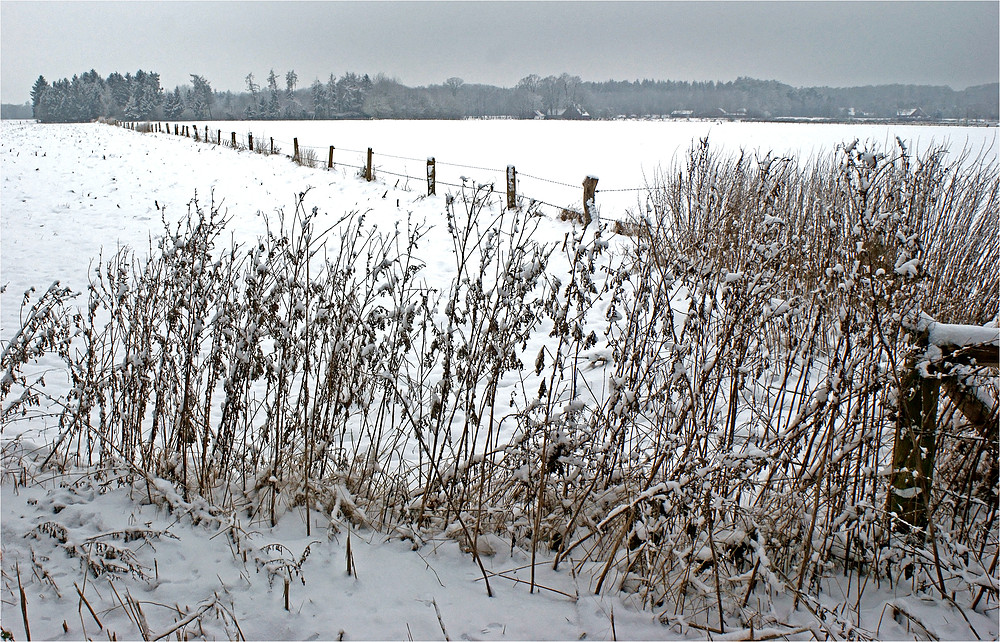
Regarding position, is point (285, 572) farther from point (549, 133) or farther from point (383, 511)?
point (549, 133)

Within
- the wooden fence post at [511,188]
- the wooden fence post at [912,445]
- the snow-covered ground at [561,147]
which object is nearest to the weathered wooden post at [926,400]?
the wooden fence post at [912,445]

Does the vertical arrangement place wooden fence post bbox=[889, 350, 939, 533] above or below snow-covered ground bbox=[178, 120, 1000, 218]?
below

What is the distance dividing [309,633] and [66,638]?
0.80 metres

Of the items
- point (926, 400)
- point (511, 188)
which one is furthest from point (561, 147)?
point (926, 400)

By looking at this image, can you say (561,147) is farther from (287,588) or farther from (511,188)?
(287,588)

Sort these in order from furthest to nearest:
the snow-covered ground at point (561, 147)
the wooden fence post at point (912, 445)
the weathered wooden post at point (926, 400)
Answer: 1. the snow-covered ground at point (561, 147)
2. the wooden fence post at point (912, 445)
3. the weathered wooden post at point (926, 400)

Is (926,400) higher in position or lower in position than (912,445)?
higher

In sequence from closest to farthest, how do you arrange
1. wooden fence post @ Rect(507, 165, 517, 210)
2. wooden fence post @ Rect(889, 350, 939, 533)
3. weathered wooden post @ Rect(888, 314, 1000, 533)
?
weathered wooden post @ Rect(888, 314, 1000, 533) < wooden fence post @ Rect(889, 350, 939, 533) < wooden fence post @ Rect(507, 165, 517, 210)

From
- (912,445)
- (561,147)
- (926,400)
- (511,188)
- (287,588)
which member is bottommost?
(287,588)

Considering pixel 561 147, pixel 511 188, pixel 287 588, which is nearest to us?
pixel 287 588

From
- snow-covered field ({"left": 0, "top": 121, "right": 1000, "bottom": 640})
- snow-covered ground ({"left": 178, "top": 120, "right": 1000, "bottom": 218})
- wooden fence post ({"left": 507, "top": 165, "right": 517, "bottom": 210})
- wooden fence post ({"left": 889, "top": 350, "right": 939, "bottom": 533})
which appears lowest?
snow-covered field ({"left": 0, "top": 121, "right": 1000, "bottom": 640})

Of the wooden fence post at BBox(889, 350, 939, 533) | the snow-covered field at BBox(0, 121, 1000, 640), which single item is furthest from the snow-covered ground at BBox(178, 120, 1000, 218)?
the wooden fence post at BBox(889, 350, 939, 533)

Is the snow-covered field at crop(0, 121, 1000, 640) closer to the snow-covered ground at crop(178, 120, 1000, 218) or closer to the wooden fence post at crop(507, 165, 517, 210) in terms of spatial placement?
the wooden fence post at crop(507, 165, 517, 210)

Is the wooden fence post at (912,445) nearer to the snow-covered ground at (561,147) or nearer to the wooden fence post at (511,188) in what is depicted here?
the wooden fence post at (511,188)
